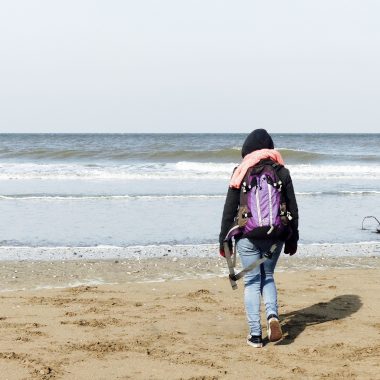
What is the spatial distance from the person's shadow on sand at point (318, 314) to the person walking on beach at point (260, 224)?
0.36 m

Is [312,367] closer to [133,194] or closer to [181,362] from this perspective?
[181,362]

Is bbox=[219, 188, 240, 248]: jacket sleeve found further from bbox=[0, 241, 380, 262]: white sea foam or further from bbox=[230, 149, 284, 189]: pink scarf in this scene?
bbox=[0, 241, 380, 262]: white sea foam

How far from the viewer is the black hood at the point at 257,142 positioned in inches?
202

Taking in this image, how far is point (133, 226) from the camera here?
12633mm

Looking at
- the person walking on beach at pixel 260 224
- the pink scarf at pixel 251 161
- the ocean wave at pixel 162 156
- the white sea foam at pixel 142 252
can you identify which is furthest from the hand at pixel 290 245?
the ocean wave at pixel 162 156

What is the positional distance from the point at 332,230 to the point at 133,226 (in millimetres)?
3728

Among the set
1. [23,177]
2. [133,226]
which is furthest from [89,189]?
[133,226]

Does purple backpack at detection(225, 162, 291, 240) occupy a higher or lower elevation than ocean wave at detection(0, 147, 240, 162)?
higher

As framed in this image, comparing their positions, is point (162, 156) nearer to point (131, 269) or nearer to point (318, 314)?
point (131, 269)

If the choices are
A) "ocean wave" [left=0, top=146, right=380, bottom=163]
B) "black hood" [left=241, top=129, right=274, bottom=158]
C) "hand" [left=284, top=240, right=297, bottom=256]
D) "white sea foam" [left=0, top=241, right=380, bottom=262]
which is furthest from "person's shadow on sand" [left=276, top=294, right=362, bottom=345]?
"ocean wave" [left=0, top=146, right=380, bottom=163]

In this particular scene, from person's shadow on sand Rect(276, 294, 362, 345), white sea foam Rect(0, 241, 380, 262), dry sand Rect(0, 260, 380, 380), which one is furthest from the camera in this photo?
white sea foam Rect(0, 241, 380, 262)

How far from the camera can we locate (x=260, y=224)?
5.02 meters

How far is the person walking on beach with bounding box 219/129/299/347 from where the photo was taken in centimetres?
506

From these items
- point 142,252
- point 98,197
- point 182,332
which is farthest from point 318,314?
point 98,197
